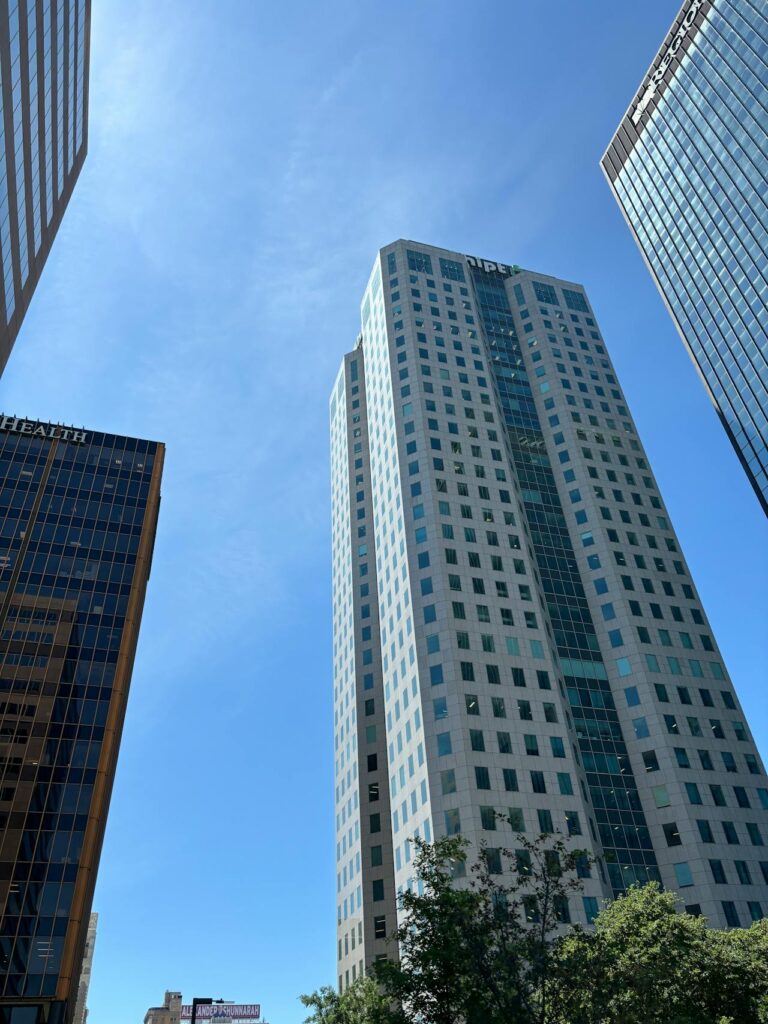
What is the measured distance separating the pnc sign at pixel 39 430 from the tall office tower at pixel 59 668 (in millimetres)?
196

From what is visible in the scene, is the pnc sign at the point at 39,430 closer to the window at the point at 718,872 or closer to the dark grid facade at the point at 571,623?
the dark grid facade at the point at 571,623

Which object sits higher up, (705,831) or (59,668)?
(59,668)

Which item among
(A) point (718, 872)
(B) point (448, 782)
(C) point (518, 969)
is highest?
(B) point (448, 782)

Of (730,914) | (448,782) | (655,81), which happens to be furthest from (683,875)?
(655,81)

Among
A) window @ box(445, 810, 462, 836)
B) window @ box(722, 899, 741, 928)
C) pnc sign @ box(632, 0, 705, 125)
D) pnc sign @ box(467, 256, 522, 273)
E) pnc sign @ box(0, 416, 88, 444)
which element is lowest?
window @ box(722, 899, 741, 928)

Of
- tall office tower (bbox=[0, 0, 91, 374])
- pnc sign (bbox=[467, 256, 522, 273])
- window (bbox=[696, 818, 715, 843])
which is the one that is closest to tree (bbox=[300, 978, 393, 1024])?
window (bbox=[696, 818, 715, 843])

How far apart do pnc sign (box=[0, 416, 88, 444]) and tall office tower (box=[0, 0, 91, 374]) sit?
42367mm

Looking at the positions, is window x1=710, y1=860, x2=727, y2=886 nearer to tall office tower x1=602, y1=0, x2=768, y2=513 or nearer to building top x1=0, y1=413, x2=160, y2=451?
tall office tower x1=602, y1=0, x2=768, y2=513

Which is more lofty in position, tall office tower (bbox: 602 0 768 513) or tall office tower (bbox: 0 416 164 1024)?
tall office tower (bbox: 602 0 768 513)

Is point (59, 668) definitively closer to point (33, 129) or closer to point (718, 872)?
point (33, 129)

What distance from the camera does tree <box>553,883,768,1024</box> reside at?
30.6 meters

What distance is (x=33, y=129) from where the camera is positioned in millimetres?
60094

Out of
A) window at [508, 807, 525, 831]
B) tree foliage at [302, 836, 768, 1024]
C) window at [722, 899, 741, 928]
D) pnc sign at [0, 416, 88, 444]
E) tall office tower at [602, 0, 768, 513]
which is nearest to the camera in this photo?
tree foliage at [302, 836, 768, 1024]

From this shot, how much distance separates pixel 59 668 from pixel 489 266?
8790 centimetres
